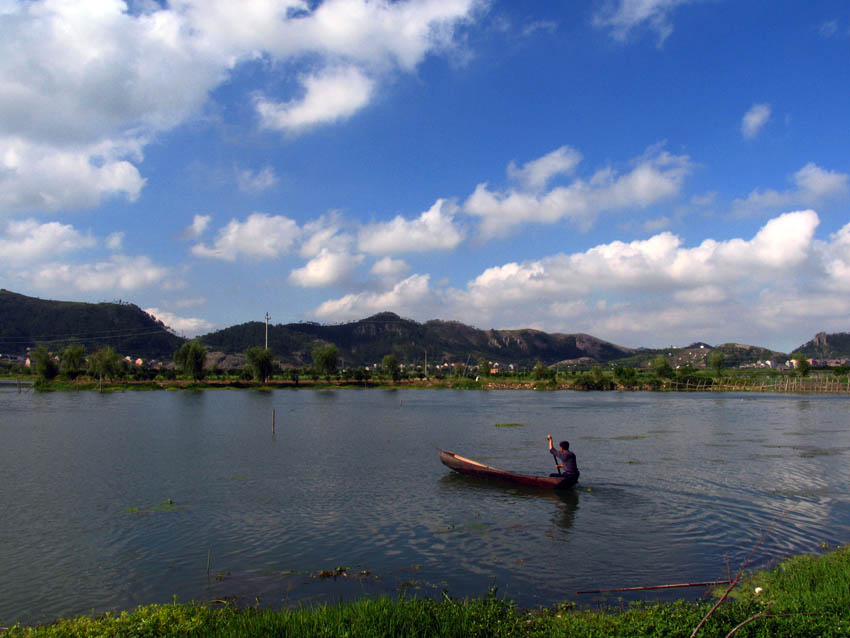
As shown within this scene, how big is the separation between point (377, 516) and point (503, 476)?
22.9 ft

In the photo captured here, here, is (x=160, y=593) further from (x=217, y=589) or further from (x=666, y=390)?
(x=666, y=390)

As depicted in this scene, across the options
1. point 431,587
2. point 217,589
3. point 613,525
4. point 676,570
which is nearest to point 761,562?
point 676,570

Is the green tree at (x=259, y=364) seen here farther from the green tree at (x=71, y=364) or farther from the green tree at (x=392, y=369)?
the green tree at (x=71, y=364)

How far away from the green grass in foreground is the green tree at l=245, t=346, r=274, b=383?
11957 cm

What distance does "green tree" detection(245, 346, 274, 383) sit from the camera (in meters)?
128

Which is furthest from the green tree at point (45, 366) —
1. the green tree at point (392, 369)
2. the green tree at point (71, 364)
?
the green tree at point (392, 369)

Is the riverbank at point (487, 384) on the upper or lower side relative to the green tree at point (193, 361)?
lower

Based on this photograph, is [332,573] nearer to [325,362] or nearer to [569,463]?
[569,463]

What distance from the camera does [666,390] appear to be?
138m

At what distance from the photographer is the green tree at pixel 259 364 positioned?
419 ft

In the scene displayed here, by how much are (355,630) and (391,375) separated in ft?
470

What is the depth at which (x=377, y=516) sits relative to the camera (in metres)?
20.8

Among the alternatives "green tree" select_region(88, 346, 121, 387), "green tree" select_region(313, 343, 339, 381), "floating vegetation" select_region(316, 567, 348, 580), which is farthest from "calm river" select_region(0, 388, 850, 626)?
"green tree" select_region(313, 343, 339, 381)

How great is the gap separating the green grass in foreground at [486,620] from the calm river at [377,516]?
2281mm
